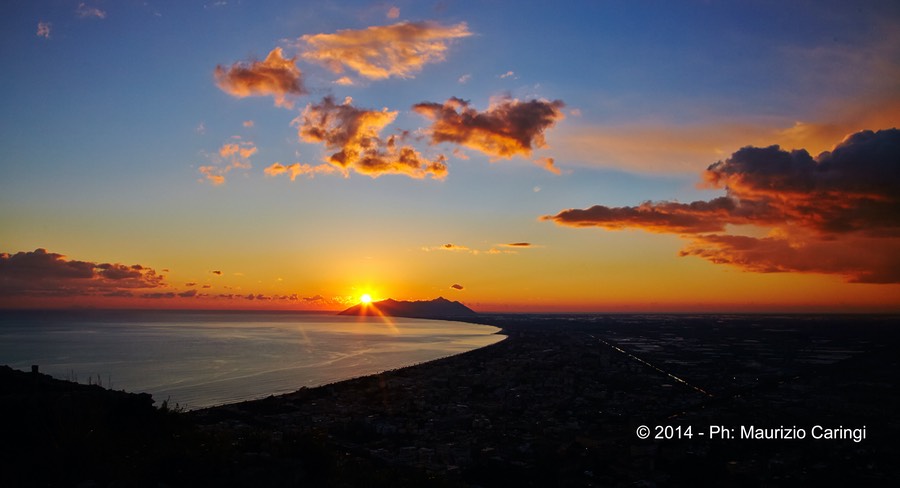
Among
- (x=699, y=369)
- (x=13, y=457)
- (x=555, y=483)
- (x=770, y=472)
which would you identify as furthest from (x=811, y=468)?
(x=699, y=369)

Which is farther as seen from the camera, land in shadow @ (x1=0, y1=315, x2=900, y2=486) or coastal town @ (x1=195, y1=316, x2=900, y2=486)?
coastal town @ (x1=195, y1=316, x2=900, y2=486)

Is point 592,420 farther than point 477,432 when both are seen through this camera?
Yes

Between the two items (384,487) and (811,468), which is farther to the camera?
(811,468)

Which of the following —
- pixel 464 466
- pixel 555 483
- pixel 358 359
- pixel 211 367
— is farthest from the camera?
pixel 358 359

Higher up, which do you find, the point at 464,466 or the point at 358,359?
the point at 464,466

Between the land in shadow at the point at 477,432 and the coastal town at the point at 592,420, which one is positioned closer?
the land in shadow at the point at 477,432

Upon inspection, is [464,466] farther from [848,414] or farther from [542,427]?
[848,414]

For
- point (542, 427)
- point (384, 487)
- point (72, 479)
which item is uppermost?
point (72, 479)

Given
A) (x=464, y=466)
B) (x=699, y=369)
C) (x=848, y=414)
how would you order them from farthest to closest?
(x=699, y=369), (x=848, y=414), (x=464, y=466)
